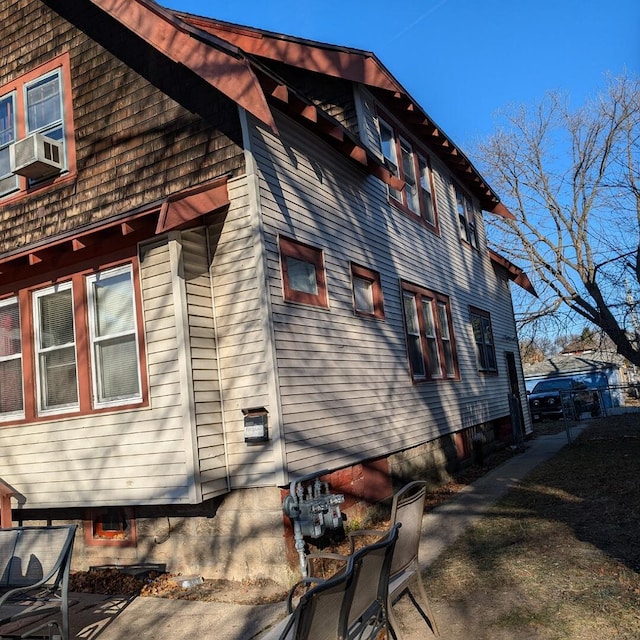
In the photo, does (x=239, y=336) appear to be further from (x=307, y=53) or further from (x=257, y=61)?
(x=307, y=53)

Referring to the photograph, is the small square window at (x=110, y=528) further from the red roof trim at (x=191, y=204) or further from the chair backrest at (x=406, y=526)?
the chair backrest at (x=406, y=526)

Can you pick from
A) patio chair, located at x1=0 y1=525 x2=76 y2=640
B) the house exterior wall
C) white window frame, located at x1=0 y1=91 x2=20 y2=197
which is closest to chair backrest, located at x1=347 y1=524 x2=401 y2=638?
patio chair, located at x1=0 y1=525 x2=76 y2=640

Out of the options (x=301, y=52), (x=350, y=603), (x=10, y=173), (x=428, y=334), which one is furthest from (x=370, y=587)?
(x=428, y=334)

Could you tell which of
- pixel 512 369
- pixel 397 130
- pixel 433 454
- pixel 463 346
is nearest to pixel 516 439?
pixel 512 369

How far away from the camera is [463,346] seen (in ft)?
43.6

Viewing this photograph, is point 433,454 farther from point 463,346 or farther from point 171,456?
point 171,456

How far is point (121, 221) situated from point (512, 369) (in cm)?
1338

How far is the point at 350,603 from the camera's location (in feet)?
10.6

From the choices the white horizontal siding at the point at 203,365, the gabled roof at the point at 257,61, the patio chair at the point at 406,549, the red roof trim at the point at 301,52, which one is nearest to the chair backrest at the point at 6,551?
the white horizontal siding at the point at 203,365

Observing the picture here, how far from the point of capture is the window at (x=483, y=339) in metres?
14.5

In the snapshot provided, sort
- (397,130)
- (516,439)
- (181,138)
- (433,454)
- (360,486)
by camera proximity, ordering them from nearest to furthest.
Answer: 1. (181,138)
2. (360,486)
3. (433,454)
4. (397,130)
5. (516,439)

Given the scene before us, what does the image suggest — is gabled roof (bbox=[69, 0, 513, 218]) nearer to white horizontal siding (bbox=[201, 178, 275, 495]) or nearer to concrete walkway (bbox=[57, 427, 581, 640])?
white horizontal siding (bbox=[201, 178, 275, 495])

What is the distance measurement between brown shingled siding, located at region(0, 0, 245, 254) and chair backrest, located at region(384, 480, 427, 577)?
4096 mm

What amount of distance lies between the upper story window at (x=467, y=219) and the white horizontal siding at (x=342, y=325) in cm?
278
